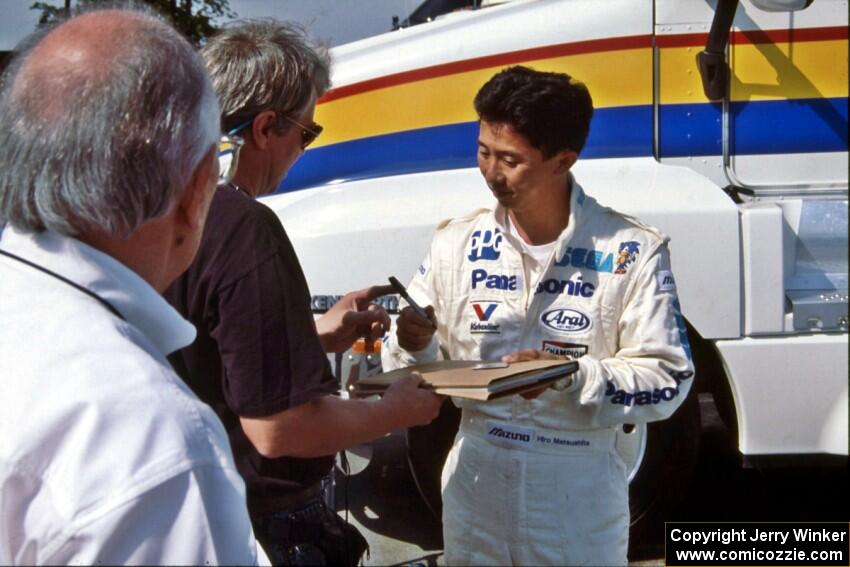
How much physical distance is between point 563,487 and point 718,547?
143 centimetres

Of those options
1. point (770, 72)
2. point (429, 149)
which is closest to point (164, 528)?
point (429, 149)

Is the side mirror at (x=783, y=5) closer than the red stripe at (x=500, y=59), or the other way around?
the side mirror at (x=783, y=5)

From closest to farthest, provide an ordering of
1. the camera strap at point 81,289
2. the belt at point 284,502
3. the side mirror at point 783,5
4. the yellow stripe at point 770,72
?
1. the camera strap at point 81,289
2. the belt at point 284,502
3. the side mirror at point 783,5
4. the yellow stripe at point 770,72

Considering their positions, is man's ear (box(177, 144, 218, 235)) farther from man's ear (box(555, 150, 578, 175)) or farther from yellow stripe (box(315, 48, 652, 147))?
yellow stripe (box(315, 48, 652, 147))

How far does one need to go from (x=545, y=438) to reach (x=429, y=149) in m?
1.59

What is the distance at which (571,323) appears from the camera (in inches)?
83.6

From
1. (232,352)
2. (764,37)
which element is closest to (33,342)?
(232,352)

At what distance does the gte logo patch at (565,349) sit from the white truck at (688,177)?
3.77 ft

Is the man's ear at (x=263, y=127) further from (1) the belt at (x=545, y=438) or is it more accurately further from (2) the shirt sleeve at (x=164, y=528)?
(2) the shirt sleeve at (x=164, y=528)

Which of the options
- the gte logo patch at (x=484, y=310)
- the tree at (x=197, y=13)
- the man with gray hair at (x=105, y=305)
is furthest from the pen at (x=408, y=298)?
the tree at (x=197, y=13)

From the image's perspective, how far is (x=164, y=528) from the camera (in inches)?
38.5

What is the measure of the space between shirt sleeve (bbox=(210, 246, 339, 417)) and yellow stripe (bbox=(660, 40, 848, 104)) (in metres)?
2.04

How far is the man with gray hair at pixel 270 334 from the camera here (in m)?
1.67

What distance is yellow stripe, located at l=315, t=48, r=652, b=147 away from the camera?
3338 millimetres
